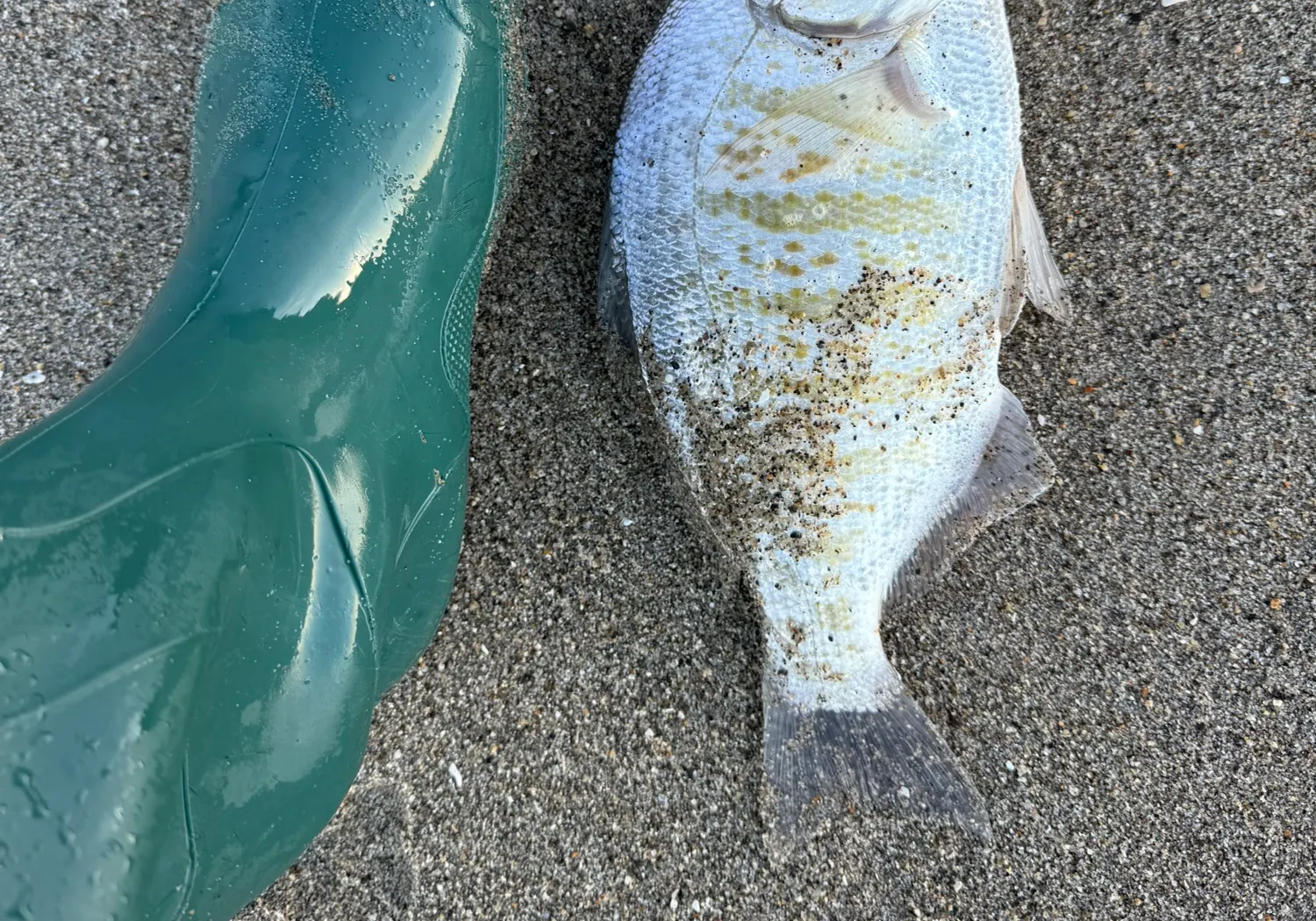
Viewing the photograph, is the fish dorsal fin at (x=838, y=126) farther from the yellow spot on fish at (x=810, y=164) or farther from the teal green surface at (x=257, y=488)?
the teal green surface at (x=257, y=488)

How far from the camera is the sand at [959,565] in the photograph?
4.55ft

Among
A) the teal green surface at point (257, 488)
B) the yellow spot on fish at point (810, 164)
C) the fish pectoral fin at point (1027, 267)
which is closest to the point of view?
the teal green surface at point (257, 488)

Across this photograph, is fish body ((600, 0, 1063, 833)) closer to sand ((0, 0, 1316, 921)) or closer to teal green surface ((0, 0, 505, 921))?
sand ((0, 0, 1316, 921))

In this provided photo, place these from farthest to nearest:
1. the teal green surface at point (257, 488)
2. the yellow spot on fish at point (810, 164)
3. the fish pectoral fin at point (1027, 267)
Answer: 1. the fish pectoral fin at point (1027, 267)
2. the yellow spot on fish at point (810, 164)
3. the teal green surface at point (257, 488)

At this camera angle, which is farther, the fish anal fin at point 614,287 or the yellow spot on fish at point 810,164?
the fish anal fin at point 614,287

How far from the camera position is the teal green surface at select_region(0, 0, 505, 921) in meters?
0.83

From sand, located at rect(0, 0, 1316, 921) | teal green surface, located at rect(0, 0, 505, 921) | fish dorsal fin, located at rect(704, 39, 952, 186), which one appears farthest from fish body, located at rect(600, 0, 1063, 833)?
teal green surface, located at rect(0, 0, 505, 921)

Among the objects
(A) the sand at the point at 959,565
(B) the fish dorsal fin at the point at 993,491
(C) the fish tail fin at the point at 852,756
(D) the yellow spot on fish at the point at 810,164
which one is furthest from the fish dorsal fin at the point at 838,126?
(C) the fish tail fin at the point at 852,756

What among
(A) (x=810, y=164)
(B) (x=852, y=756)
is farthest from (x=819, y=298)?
(B) (x=852, y=756)

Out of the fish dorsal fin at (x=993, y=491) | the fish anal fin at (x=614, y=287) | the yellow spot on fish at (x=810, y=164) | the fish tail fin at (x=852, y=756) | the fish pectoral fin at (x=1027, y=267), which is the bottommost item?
the fish tail fin at (x=852, y=756)

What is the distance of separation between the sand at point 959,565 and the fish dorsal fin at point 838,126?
1.32 ft

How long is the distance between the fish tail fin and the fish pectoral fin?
2.48 feet

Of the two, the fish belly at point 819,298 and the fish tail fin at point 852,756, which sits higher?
the fish belly at point 819,298

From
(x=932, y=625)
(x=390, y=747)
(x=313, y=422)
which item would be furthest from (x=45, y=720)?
(x=932, y=625)
